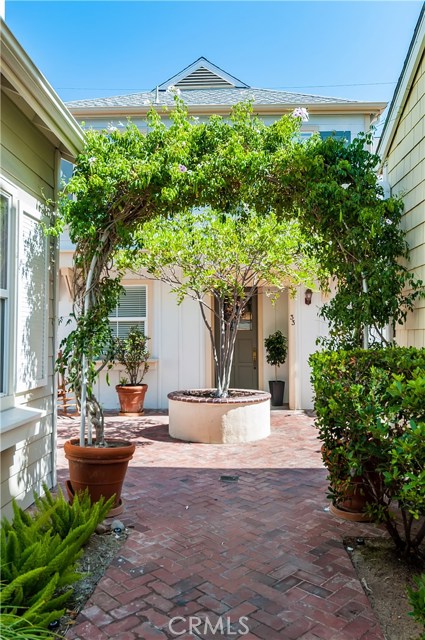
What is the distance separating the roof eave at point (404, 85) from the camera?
4211 millimetres

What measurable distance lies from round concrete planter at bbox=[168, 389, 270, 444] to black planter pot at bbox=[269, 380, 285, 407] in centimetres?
320

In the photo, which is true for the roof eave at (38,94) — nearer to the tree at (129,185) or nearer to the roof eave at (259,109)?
the tree at (129,185)

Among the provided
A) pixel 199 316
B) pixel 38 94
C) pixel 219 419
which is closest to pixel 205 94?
pixel 199 316

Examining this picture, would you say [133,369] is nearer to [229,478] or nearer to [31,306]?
[229,478]

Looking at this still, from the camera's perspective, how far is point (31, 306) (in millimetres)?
4305

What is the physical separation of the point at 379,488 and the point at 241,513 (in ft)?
4.43

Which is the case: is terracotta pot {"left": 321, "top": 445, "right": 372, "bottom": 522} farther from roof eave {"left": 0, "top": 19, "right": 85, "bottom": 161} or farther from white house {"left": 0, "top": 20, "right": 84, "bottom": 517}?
roof eave {"left": 0, "top": 19, "right": 85, "bottom": 161}

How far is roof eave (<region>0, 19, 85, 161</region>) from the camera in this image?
316 centimetres

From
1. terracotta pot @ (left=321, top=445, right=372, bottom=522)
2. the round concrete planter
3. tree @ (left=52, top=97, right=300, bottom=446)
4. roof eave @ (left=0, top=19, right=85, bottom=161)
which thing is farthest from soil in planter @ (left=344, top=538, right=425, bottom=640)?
roof eave @ (left=0, top=19, right=85, bottom=161)

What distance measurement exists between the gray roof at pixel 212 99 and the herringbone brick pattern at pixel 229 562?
9327 mm

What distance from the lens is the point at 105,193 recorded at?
Result: 4.24 metres

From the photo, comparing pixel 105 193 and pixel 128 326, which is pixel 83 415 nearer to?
pixel 105 193

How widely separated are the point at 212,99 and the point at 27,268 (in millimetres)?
9693

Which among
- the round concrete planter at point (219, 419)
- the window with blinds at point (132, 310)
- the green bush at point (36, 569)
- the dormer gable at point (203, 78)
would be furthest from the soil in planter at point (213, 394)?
the dormer gable at point (203, 78)
